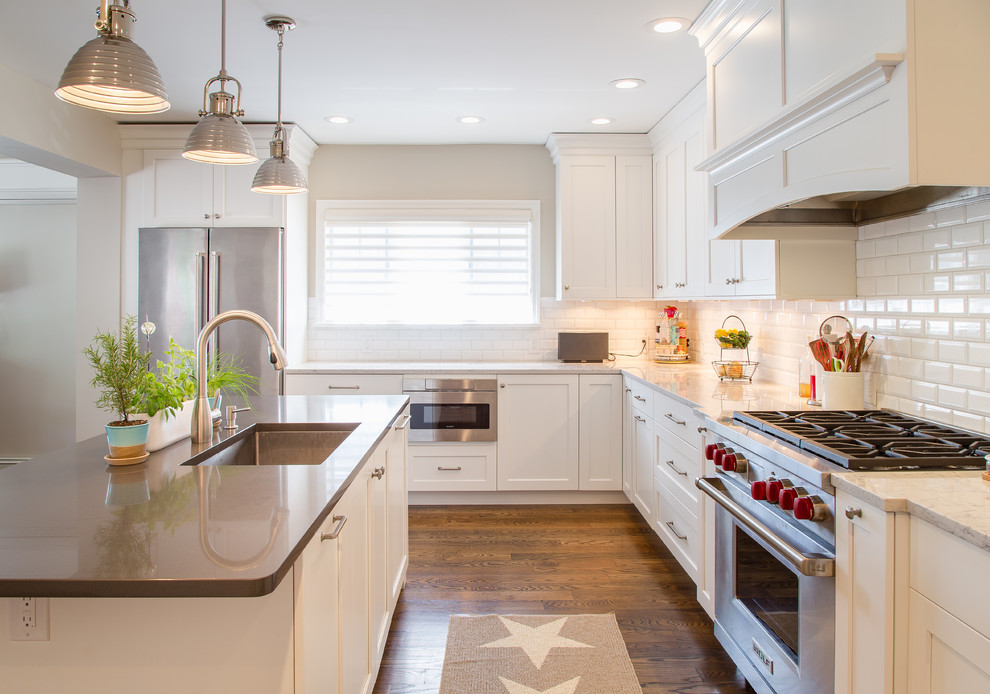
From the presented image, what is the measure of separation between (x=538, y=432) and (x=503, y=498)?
53cm

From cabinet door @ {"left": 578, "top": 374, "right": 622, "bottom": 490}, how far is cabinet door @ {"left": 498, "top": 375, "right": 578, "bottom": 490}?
0.05 metres

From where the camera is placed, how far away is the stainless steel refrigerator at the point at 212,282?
13.7ft

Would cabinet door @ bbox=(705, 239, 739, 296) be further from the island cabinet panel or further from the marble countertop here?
the island cabinet panel

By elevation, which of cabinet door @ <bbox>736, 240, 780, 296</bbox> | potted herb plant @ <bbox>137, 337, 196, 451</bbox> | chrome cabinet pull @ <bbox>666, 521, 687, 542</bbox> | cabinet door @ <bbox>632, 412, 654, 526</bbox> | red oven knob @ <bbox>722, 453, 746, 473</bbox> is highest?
cabinet door @ <bbox>736, 240, 780, 296</bbox>

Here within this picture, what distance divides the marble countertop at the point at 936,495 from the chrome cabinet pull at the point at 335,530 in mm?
1191

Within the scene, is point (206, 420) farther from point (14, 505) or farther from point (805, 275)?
point (805, 275)

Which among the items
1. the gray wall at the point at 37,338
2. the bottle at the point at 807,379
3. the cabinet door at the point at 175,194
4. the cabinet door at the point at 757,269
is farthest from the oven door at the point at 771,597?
the gray wall at the point at 37,338

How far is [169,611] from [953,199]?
7.42 ft

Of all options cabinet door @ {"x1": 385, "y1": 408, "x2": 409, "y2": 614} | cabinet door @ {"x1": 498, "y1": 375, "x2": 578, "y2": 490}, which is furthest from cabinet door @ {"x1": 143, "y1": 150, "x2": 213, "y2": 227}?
cabinet door @ {"x1": 385, "y1": 408, "x2": 409, "y2": 614}

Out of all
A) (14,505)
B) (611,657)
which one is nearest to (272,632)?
(14,505)

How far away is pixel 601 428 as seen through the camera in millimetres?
4270

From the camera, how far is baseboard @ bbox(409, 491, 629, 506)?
436cm

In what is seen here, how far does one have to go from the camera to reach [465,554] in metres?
3.45

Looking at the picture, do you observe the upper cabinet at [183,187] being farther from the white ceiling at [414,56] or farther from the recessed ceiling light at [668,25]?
the recessed ceiling light at [668,25]
